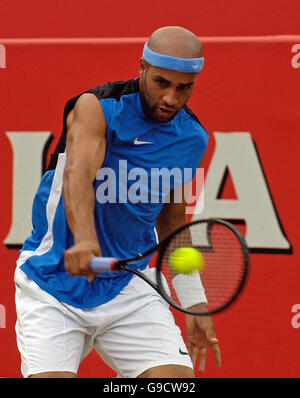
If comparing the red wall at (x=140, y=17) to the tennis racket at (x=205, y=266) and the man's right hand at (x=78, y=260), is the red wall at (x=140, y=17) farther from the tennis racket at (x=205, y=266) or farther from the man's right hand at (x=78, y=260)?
the man's right hand at (x=78, y=260)

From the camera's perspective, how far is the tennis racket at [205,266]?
2768mm

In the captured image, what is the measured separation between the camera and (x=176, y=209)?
3287mm

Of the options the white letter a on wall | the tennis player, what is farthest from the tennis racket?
the white letter a on wall

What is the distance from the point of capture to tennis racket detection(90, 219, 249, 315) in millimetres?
2768

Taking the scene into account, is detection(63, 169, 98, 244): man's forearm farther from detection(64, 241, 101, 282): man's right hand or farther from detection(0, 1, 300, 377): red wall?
detection(0, 1, 300, 377): red wall

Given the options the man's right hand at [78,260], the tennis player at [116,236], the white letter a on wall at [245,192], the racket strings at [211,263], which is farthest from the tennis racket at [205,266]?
the white letter a on wall at [245,192]

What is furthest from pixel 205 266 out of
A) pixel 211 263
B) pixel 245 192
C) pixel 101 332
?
pixel 245 192

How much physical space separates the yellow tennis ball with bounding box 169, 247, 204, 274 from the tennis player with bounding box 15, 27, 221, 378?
29 centimetres

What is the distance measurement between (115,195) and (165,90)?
43 centimetres

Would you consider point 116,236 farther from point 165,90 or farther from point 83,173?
point 165,90

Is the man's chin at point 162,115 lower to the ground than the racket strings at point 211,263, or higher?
higher

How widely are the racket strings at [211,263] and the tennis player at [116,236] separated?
129mm
